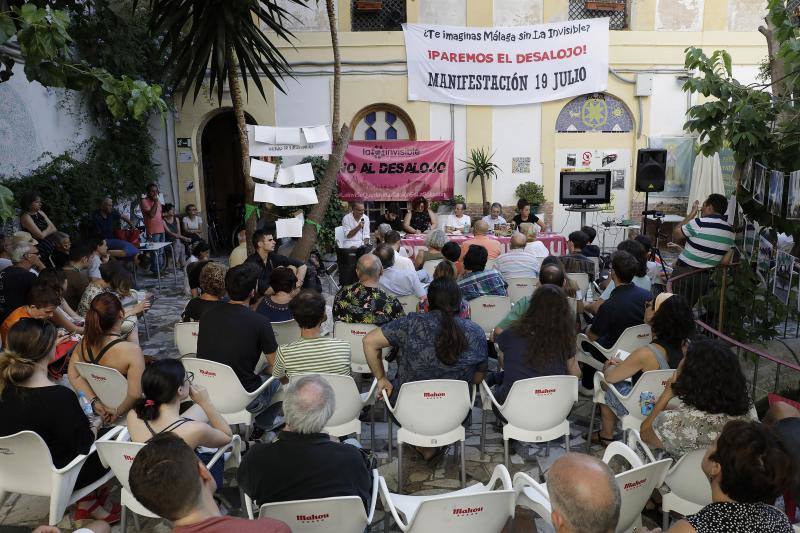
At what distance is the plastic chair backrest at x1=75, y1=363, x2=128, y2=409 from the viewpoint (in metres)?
3.48

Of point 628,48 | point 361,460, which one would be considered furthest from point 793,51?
point 628,48

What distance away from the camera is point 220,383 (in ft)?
11.8

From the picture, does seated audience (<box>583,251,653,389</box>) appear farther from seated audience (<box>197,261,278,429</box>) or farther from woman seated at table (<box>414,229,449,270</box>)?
woman seated at table (<box>414,229,449,270</box>)

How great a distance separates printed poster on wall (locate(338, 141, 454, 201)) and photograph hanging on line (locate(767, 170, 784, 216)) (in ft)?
24.2

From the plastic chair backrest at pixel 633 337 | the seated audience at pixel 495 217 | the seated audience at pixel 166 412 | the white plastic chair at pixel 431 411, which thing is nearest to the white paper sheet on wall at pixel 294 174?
the white plastic chair at pixel 431 411

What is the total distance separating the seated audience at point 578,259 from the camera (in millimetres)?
6132

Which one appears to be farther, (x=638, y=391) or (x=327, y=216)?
(x=327, y=216)

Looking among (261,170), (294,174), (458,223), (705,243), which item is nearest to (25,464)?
(261,170)

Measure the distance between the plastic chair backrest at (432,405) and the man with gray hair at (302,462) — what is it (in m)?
0.96

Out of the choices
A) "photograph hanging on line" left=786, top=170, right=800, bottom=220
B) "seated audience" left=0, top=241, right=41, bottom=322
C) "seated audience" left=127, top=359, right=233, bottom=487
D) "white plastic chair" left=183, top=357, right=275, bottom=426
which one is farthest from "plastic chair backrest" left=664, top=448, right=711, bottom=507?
"seated audience" left=0, top=241, right=41, bottom=322

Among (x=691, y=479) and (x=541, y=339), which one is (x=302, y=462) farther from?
(x=541, y=339)

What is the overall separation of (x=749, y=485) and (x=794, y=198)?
3.64 meters

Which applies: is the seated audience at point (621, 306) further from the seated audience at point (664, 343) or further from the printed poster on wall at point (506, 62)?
the printed poster on wall at point (506, 62)

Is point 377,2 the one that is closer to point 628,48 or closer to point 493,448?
point 628,48
